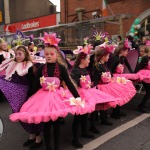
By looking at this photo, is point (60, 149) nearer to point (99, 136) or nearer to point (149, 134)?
point (99, 136)

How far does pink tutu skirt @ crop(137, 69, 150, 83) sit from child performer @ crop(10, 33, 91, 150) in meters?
2.26

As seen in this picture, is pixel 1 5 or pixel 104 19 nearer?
pixel 104 19

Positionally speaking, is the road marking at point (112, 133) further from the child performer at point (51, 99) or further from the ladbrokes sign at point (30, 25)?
the ladbrokes sign at point (30, 25)

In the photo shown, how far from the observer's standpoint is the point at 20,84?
4.18 metres

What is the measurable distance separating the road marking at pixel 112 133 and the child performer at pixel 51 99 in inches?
26.0

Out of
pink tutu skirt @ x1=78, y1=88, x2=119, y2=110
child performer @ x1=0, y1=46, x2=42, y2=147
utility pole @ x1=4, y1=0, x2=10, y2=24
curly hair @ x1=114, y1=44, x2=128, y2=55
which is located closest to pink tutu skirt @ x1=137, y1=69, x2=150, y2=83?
curly hair @ x1=114, y1=44, x2=128, y2=55

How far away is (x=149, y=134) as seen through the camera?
4664 millimetres

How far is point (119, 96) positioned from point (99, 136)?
822mm

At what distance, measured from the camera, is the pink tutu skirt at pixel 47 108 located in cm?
334

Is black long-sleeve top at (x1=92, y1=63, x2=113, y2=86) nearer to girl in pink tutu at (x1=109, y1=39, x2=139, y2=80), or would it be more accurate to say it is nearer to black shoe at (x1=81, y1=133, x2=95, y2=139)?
girl in pink tutu at (x1=109, y1=39, x2=139, y2=80)

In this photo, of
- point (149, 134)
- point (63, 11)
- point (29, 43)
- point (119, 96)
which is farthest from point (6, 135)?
point (63, 11)

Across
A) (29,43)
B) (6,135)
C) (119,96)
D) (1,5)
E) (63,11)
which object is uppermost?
(1,5)

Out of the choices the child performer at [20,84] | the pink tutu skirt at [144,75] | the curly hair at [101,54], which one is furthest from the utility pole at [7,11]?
the child performer at [20,84]

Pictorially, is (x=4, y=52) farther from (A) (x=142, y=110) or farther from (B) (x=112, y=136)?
(B) (x=112, y=136)
